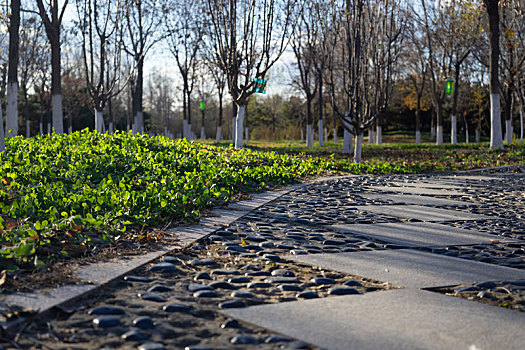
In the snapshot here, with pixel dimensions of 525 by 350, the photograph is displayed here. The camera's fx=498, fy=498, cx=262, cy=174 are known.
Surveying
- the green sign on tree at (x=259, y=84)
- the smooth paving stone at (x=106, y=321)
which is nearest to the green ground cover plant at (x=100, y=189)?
the smooth paving stone at (x=106, y=321)

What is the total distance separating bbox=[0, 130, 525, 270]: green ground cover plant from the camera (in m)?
3.65

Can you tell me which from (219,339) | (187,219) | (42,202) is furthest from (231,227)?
(219,339)

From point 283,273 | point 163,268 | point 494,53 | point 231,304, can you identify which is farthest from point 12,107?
point 494,53

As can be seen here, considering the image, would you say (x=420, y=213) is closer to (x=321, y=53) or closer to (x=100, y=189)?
(x=100, y=189)

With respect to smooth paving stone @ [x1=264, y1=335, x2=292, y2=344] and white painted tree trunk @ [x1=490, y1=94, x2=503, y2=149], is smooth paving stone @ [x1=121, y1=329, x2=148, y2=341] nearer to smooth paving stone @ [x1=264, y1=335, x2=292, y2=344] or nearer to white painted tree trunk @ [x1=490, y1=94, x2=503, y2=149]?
smooth paving stone @ [x1=264, y1=335, x2=292, y2=344]

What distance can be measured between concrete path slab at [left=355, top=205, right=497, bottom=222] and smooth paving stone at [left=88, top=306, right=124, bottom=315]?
418 centimetres

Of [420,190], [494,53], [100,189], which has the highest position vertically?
[494,53]

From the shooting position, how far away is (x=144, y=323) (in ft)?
7.68

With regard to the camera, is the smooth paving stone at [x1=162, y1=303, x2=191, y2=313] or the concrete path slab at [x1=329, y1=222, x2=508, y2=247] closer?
the smooth paving stone at [x1=162, y1=303, x2=191, y2=313]

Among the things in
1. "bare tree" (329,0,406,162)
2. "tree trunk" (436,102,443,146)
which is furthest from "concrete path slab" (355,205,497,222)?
"tree trunk" (436,102,443,146)

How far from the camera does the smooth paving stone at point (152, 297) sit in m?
2.71

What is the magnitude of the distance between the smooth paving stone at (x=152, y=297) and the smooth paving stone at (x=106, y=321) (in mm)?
352

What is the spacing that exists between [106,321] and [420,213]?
15.7 ft

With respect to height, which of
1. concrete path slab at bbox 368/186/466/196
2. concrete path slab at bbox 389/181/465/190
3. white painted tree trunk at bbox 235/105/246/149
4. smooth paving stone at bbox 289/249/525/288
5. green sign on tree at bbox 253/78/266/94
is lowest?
smooth paving stone at bbox 289/249/525/288
